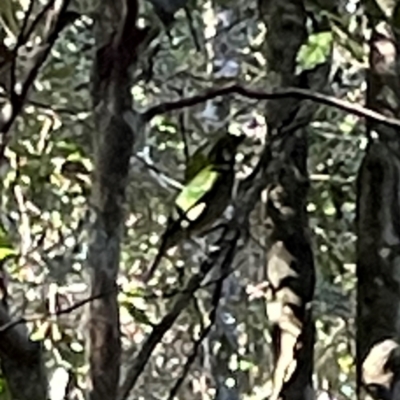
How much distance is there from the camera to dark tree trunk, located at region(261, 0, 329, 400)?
1.88 metres

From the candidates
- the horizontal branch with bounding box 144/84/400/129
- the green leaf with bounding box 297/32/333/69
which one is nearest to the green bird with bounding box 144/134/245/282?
the horizontal branch with bounding box 144/84/400/129

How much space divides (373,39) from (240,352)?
2472mm

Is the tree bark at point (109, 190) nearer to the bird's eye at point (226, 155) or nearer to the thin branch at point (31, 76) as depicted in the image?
the thin branch at point (31, 76)

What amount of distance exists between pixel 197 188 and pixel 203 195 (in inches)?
0.5

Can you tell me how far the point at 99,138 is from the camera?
50.6 inches

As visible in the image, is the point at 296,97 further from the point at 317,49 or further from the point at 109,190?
the point at 317,49

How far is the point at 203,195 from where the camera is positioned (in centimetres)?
135

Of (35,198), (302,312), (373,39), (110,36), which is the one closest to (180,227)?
(110,36)

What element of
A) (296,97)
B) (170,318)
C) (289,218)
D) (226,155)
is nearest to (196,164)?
(226,155)

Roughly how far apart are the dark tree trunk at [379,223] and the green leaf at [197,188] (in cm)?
57

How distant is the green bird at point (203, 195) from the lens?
1349mm

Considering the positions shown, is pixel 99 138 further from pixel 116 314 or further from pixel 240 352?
pixel 240 352

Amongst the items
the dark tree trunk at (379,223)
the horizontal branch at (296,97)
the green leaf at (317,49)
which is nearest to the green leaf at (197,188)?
the horizontal branch at (296,97)

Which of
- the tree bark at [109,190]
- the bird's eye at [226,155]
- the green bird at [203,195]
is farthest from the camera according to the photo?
the bird's eye at [226,155]
